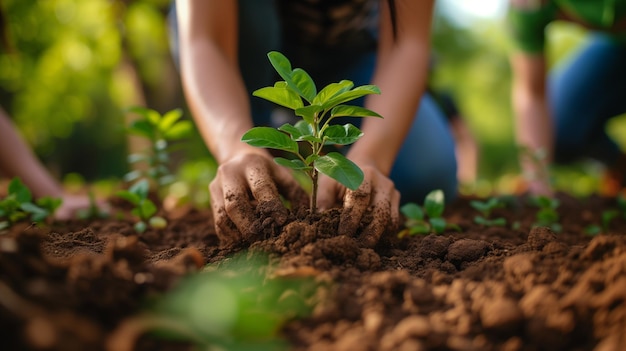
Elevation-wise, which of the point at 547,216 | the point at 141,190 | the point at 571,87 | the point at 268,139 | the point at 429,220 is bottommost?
the point at 547,216

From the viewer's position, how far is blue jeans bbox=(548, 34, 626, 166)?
11.2 ft

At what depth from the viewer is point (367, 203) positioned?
3.90ft

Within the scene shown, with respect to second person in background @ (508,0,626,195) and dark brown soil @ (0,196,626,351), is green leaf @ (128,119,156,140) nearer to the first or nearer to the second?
dark brown soil @ (0,196,626,351)

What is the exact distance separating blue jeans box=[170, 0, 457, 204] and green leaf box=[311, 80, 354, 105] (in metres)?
1.19

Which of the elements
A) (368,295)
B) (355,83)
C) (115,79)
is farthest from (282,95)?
(115,79)

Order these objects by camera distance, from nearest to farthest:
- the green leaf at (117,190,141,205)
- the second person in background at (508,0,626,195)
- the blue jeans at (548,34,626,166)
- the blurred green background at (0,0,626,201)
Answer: the green leaf at (117,190,141,205) < the second person in background at (508,0,626,195) < the blue jeans at (548,34,626,166) < the blurred green background at (0,0,626,201)

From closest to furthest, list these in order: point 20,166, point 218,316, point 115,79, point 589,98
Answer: point 218,316 < point 20,166 < point 589,98 < point 115,79

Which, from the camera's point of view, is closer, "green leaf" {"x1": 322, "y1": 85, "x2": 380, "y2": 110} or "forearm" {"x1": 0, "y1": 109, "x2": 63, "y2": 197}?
"green leaf" {"x1": 322, "y1": 85, "x2": 380, "y2": 110}

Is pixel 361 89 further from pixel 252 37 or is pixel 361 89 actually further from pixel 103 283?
pixel 252 37

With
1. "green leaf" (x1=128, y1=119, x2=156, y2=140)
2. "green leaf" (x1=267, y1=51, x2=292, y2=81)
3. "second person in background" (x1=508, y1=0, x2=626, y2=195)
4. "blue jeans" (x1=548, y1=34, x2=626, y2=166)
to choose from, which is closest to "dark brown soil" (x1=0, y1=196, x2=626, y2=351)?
"green leaf" (x1=267, y1=51, x2=292, y2=81)

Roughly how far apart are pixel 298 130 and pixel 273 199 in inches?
7.5

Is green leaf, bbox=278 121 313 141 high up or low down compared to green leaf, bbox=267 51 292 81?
down

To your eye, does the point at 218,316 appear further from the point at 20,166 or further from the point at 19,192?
the point at 20,166

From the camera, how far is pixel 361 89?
1.00m
